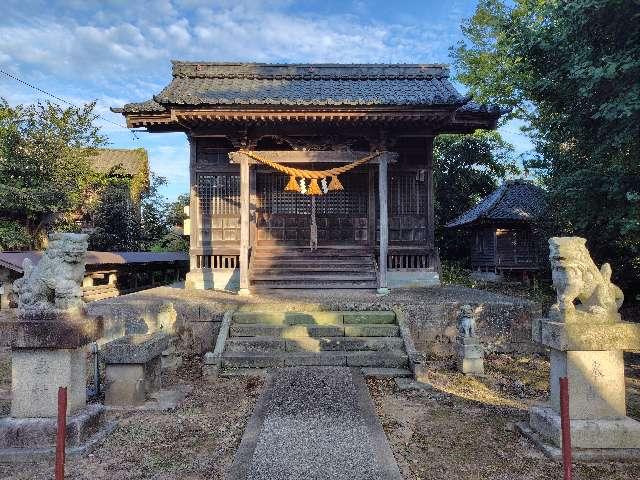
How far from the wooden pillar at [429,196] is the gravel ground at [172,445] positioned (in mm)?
7692

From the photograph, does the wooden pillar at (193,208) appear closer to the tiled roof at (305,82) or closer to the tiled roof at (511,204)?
the tiled roof at (305,82)

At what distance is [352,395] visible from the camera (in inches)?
233

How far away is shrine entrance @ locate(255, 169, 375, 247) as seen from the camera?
1305 centimetres

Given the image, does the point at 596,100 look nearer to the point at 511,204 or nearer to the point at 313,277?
the point at 313,277

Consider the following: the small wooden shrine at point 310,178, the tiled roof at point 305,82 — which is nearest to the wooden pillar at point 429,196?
the small wooden shrine at point 310,178

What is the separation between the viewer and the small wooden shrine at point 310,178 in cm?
1115

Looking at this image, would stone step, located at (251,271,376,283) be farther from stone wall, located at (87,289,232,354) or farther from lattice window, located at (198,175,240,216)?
stone wall, located at (87,289,232,354)

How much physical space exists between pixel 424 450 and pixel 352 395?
4.97 ft

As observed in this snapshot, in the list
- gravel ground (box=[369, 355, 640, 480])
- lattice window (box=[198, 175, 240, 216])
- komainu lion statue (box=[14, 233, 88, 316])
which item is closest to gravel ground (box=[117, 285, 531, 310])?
gravel ground (box=[369, 355, 640, 480])

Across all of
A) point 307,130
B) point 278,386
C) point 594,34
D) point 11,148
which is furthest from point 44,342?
point 11,148

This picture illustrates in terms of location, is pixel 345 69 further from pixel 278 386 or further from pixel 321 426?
pixel 321 426

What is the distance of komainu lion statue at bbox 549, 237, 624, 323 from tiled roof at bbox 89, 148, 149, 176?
3039cm

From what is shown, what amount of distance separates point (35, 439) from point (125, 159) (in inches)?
1251

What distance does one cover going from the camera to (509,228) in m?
21.7
